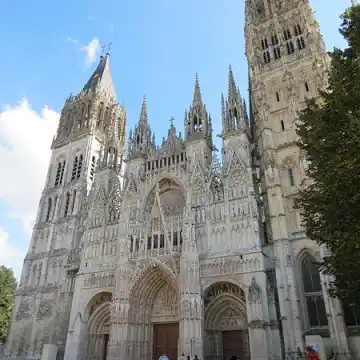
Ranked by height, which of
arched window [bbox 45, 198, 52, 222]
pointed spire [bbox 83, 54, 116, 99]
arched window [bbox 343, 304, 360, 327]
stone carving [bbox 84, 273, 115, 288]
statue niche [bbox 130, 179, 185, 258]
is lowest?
arched window [bbox 343, 304, 360, 327]

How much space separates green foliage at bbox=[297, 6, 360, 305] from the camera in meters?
10.0

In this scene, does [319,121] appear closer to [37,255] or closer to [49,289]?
A: [49,289]

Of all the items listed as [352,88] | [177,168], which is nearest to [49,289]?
[177,168]

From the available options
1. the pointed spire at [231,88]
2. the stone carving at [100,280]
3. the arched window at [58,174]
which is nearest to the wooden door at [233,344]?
the stone carving at [100,280]

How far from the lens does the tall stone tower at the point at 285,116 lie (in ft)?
63.8

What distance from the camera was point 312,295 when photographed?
19.7 meters

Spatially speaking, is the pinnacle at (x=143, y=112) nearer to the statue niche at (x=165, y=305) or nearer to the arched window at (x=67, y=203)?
the arched window at (x=67, y=203)

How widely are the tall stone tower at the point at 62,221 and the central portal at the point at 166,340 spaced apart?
7263mm

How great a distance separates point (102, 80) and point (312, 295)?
35.0m

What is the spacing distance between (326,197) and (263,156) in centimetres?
1409

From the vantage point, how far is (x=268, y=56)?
30.5 metres

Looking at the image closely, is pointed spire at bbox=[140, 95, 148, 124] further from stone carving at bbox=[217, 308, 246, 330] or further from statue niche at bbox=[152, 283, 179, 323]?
stone carving at bbox=[217, 308, 246, 330]

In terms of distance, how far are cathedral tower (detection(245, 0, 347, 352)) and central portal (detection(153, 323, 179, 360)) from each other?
7.61m

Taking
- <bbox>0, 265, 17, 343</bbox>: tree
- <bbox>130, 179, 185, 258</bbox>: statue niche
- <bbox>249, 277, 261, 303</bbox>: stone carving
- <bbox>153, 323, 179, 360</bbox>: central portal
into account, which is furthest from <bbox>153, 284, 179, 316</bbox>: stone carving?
<bbox>0, 265, 17, 343</bbox>: tree
